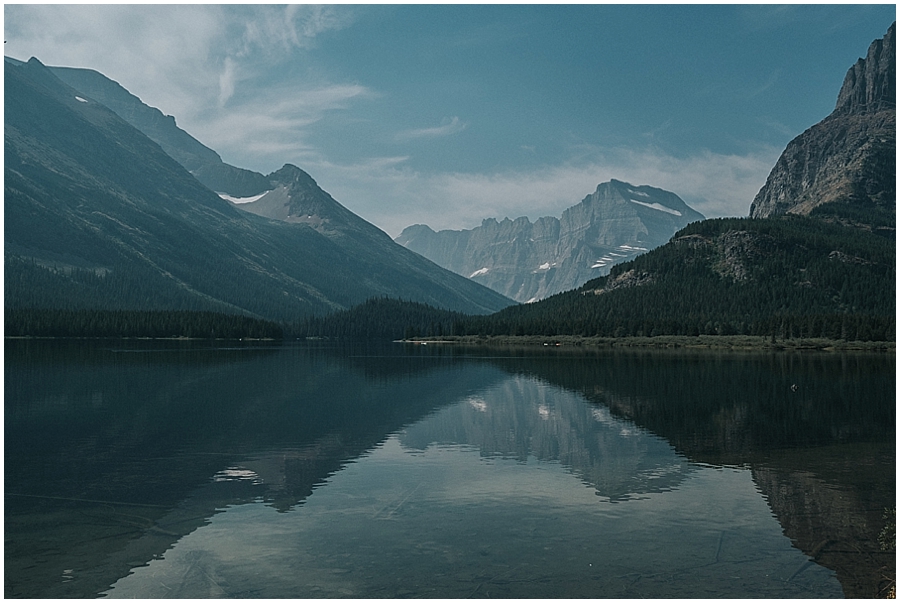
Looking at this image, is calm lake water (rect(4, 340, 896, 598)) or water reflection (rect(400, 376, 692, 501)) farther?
water reflection (rect(400, 376, 692, 501))

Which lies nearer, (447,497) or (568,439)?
(447,497)

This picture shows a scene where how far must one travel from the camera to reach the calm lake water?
24719 mm

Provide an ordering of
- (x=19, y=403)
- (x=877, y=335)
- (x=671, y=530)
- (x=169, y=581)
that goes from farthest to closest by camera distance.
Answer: (x=877, y=335) < (x=19, y=403) < (x=671, y=530) < (x=169, y=581)

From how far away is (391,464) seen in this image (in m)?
44.6

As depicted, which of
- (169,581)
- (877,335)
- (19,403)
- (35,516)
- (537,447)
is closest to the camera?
(169,581)

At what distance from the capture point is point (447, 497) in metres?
36.0

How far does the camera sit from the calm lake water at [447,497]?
24719 millimetres

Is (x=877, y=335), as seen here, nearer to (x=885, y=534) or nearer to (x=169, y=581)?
(x=885, y=534)

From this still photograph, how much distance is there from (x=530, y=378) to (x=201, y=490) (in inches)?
3042

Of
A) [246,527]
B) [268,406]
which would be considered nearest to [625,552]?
[246,527]

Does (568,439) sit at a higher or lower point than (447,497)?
higher

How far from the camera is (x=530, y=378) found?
110 meters

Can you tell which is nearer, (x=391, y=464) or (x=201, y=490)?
(x=201, y=490)

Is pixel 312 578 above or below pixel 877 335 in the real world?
below
